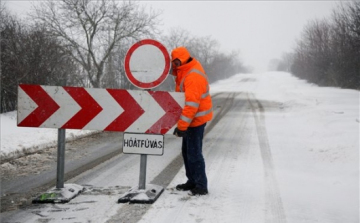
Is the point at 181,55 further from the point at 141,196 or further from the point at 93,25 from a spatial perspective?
the point at 93,25

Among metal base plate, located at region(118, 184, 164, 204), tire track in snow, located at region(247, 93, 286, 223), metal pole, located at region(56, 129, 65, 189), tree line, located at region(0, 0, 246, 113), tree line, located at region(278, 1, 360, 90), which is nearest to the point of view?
tire track in snow, located at region(247, 93, 286, 223)

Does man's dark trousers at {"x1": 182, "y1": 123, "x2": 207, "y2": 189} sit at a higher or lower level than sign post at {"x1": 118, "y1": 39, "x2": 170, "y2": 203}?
lower

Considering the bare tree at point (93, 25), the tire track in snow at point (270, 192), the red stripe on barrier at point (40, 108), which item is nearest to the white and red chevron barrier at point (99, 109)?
the red stripe on barrier at point (40, 108)

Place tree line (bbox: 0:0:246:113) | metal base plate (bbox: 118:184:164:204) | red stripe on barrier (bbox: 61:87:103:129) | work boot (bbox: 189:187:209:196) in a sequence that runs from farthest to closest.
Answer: tree line (bbox: 0:0:246:113)
work boot (bbox: 189:187:209:196)
red stripe on barrier (bbox: 61:87:103:129)
metal base plate (bbox: 118:184:164:204)

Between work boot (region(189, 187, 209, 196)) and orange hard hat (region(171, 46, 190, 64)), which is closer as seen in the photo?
orange hard hat (region(171, 46, 190, 64))

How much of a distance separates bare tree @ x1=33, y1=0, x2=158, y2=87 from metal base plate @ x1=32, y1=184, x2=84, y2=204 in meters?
17.5

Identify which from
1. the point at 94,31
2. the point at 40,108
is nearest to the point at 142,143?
the point at 40,108

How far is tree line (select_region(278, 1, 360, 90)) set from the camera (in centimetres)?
2425

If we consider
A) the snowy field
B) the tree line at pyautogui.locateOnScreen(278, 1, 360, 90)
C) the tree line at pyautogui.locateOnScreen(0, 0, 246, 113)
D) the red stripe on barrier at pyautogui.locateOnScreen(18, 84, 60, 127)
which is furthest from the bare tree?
the red stripe on barrier at pyautogui.locateOnScreen(18, 84, 60, 127)

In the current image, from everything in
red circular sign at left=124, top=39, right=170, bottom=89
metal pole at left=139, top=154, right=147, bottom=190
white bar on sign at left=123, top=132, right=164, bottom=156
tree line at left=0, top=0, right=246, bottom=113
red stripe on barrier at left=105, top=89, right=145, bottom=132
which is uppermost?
tree line at left=0, top=0, right=246, bottom=113

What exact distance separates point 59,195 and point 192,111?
2.08 metres

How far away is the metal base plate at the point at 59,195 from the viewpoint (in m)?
4.20

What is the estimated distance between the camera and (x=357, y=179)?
17.9 ft

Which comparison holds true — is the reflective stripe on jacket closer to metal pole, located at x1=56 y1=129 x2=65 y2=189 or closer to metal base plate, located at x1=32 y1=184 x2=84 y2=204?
metal pole, located at x1=56 y1=129 x2=65 y2=189
